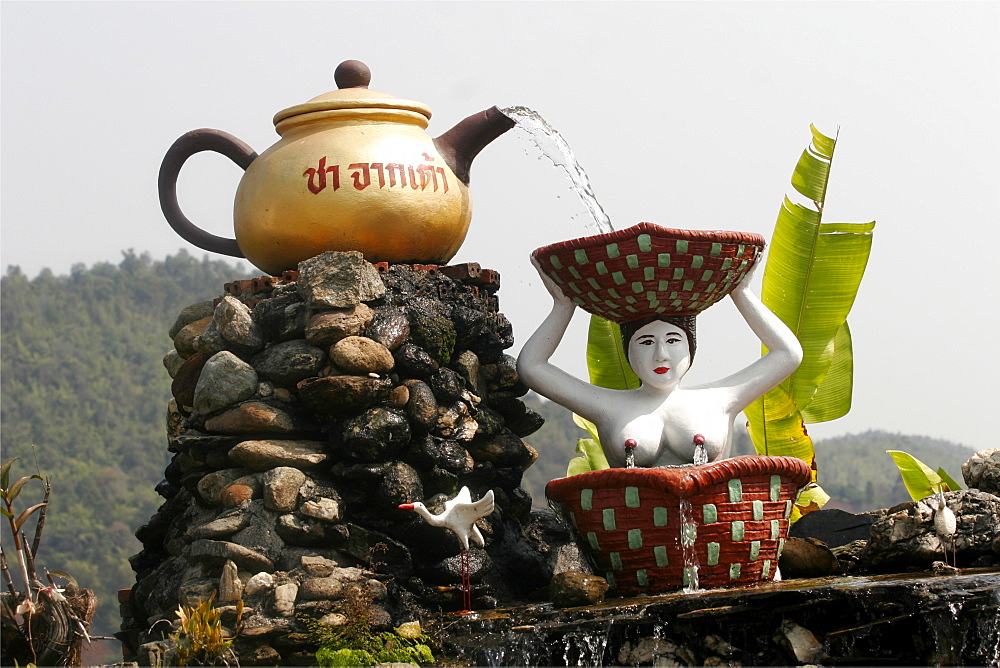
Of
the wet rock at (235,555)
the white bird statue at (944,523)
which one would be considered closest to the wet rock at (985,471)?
the white bird statue at (944,523)

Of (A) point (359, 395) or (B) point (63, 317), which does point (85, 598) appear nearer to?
(A) point (359, 395)

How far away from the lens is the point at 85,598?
538cm

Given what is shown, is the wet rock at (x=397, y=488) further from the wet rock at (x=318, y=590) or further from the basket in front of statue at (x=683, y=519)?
the basket in front of statue at (x=683, y=519)

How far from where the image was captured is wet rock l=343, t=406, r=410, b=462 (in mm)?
5484

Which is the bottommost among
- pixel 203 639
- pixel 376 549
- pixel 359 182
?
pixel 203 639

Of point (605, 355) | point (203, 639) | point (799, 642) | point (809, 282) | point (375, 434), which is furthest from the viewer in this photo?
point (605, 355)

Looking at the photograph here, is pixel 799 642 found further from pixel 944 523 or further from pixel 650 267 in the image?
pixel 650 267

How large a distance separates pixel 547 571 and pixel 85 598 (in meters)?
2.15

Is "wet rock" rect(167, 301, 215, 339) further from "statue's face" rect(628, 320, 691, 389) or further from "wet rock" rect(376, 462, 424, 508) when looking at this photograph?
"statue's face" rect(628, 320, 691, 389)

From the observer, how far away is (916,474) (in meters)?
7.66

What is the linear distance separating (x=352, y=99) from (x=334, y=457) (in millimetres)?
1824

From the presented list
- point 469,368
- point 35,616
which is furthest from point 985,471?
point 35,616

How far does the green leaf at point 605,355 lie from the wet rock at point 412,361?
226 centimetres

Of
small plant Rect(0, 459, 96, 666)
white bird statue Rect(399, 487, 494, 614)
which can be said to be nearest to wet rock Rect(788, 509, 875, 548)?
white bird statue Rect(399, 487, 494, 614)
